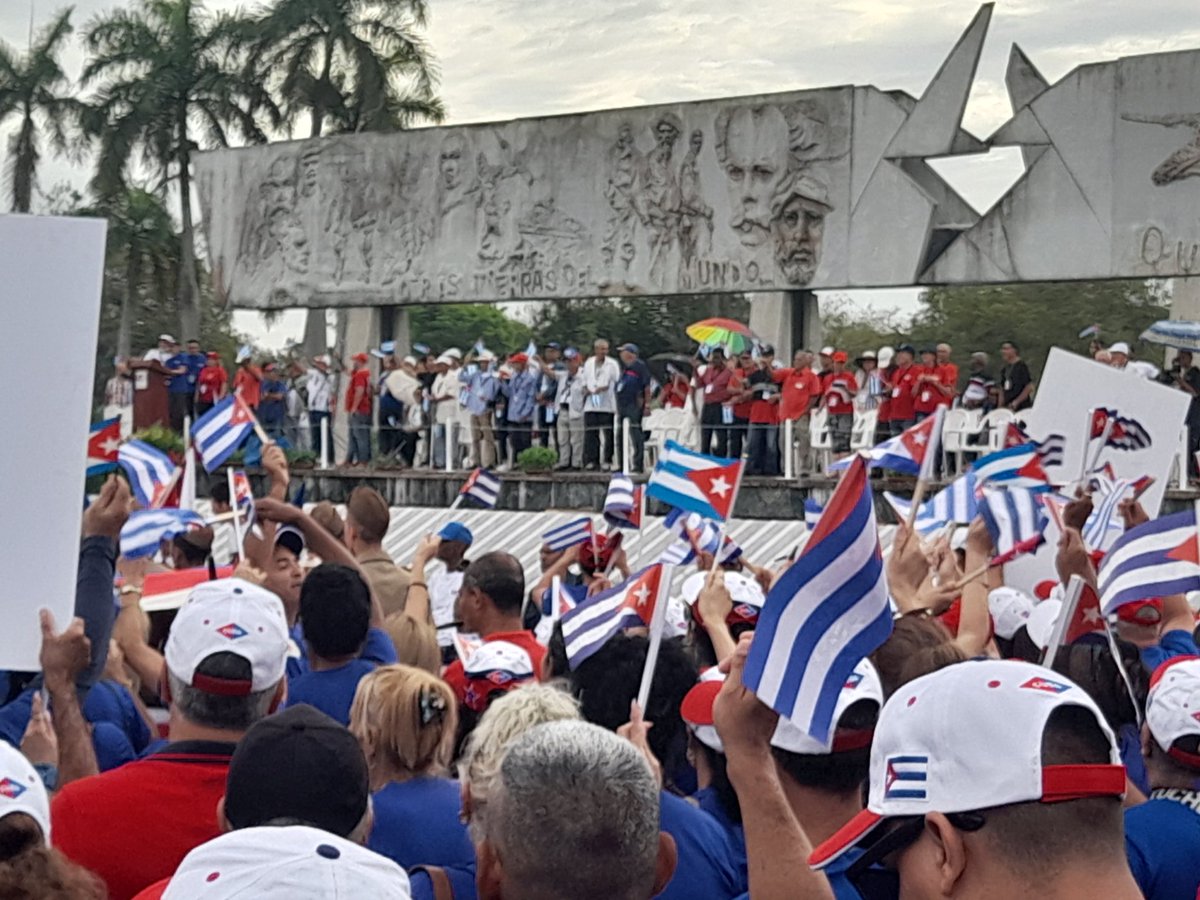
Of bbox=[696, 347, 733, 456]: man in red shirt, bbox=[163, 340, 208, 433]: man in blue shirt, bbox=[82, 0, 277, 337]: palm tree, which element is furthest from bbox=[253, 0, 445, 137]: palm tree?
bbox=[696, 347, 733, 456]: man in red shirt

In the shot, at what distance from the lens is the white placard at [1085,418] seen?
668cm

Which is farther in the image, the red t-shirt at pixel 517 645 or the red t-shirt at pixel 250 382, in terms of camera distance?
the red t-shirt at pixel 250 382

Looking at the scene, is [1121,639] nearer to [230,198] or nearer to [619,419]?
[619,419]

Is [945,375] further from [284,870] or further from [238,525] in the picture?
[284,870]

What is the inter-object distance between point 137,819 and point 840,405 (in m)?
16.1

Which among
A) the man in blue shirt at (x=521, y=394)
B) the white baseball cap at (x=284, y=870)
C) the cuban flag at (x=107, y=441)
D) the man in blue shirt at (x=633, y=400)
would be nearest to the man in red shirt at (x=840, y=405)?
the man in blue shirt at (x=633, y=400)

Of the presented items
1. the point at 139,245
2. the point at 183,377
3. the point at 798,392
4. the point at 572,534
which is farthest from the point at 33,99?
the point at 572,534

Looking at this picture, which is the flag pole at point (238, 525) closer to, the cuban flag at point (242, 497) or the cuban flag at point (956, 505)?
the cuban flag at point (242, 497)

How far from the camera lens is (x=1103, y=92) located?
63.3ft

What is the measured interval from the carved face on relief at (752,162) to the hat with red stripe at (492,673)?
17.6 m

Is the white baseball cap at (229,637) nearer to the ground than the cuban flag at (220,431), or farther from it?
nearer to the ground

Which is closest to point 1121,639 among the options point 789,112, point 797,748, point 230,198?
point 797,748

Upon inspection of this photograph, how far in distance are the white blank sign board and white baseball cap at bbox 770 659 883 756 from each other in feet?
5.04

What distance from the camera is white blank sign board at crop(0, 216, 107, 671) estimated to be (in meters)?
3.54
